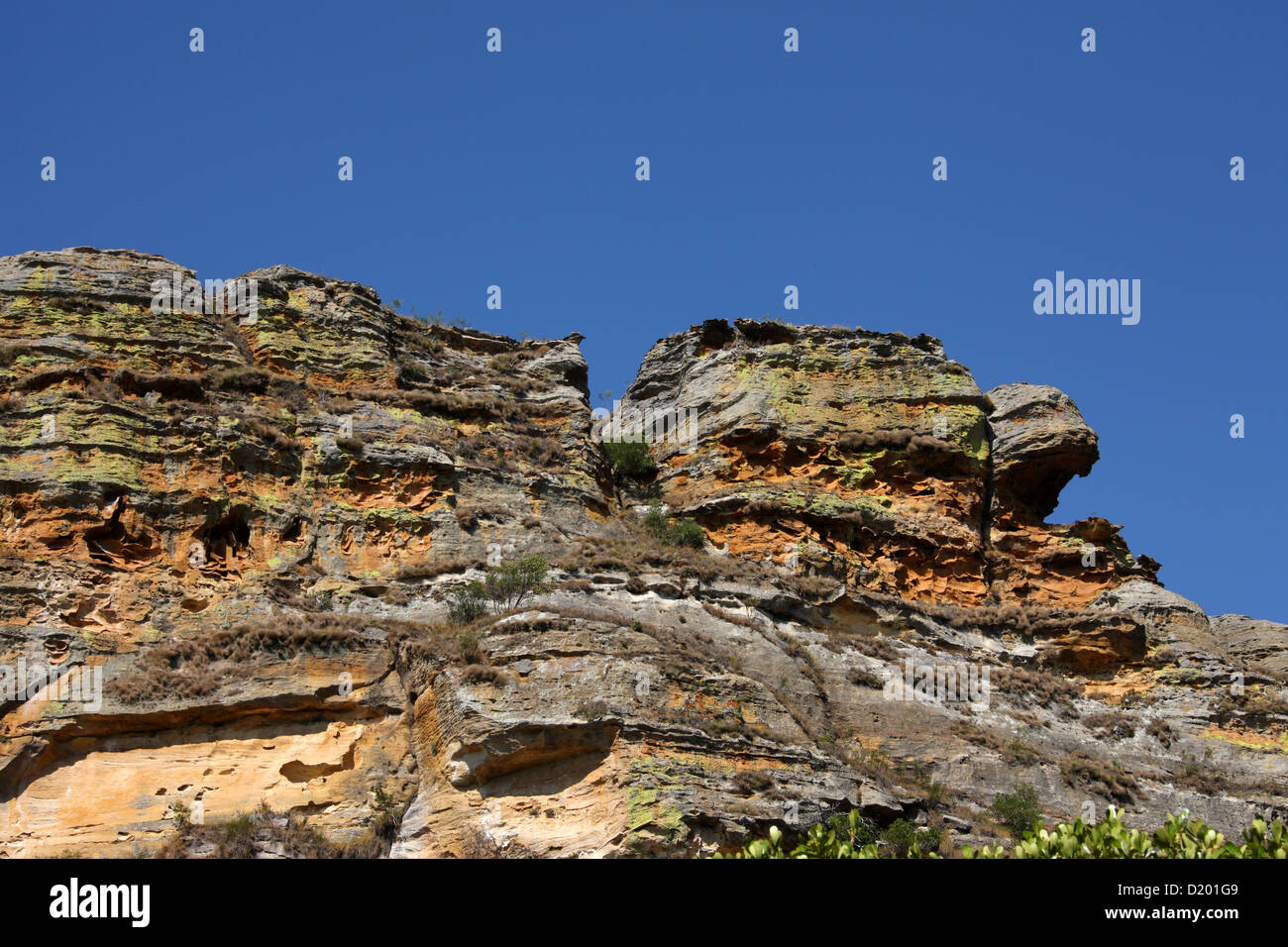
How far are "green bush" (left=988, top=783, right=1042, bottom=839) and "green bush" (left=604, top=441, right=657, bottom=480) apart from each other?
62.2 feet

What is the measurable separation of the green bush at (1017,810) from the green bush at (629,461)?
62.2 feet

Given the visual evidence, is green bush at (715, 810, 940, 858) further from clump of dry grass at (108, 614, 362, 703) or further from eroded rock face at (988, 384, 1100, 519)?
eroded rock face at (988, 384, 1100, 519)

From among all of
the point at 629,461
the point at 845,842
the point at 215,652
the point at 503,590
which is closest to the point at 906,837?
the point at 845,842

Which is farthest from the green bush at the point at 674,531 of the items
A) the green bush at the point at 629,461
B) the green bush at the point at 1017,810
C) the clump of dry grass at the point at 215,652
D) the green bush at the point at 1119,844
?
the green bush at the point at 1119,844

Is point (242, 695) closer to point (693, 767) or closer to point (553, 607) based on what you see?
point (553, 607)

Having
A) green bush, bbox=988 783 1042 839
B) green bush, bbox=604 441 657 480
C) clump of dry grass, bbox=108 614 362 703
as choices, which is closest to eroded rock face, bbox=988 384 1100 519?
green bush, bbox=604 441 657 480

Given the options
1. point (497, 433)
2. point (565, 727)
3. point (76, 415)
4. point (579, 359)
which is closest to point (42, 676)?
point (76, 415)

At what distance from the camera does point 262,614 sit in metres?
31.0

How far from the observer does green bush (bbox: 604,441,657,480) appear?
45.1 m

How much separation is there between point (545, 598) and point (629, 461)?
43.2 feet

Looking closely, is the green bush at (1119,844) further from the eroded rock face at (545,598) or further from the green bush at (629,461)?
the green bush at (629,461)

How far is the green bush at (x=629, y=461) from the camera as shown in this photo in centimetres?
4512

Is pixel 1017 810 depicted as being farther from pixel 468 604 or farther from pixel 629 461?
pixel 629 461

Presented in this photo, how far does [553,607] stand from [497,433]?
502 inches
